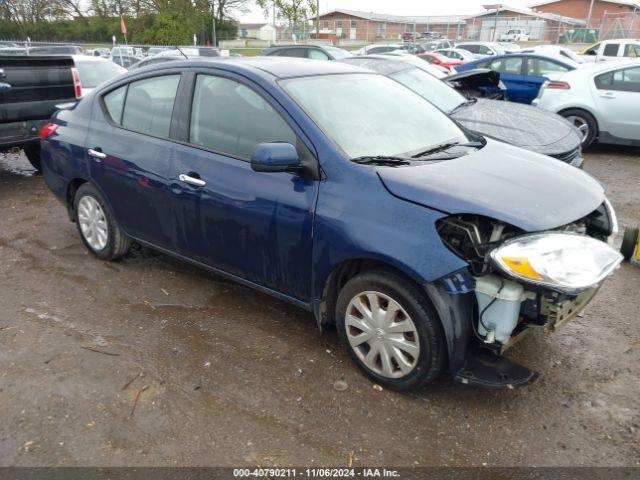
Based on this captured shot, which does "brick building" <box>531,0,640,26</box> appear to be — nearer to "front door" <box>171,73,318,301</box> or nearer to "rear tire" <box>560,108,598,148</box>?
"rear tire" <box>560,108,598,148</box>

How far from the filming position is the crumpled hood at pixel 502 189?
103 inches

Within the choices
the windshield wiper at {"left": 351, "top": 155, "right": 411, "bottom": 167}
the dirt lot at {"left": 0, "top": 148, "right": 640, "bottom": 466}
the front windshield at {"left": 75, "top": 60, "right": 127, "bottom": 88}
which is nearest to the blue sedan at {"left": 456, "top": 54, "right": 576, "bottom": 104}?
the front windshield at {"left": 75, "top": 60, "right": 127, "bottom": 88}

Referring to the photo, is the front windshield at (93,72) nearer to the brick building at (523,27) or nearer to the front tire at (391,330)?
the front tire at (391,330)

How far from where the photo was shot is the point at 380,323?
2.87 m

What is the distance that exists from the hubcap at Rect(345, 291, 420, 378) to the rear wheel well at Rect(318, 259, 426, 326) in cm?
15

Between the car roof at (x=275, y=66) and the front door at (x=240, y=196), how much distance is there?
0.38ft

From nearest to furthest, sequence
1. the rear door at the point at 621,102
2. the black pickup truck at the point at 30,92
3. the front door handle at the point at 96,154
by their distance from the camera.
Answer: the front door handle at the point at 96,154 → the black pickup truck at the point at 30,92 → the rear door at the point at 621,102

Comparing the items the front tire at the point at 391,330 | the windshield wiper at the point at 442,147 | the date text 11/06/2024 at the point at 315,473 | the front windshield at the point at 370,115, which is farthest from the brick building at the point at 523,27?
the date text 11/06/2024 at the point at 315,473

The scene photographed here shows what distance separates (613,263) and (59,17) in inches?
2325

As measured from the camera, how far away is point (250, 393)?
9.71 ft

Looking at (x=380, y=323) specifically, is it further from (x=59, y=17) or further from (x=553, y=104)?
(x=59, y=17)

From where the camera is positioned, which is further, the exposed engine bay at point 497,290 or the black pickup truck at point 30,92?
the black pickup truck at point 30,92

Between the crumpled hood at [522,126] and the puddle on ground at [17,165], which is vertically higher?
the crumpled hood at [522,126]

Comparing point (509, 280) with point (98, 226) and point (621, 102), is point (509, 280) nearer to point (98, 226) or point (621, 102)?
point (98, 226)
